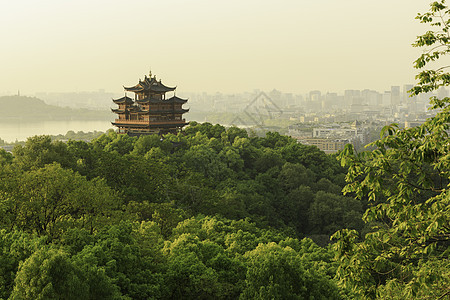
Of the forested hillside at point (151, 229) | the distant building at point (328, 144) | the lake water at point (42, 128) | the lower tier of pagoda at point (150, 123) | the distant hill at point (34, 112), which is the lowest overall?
the distant building at point (328, 144)

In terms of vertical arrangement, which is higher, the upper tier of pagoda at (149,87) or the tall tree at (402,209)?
the upper tier of pagoda at (149,87)

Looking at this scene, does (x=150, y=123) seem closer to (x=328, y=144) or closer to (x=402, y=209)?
(x=402, y=209)

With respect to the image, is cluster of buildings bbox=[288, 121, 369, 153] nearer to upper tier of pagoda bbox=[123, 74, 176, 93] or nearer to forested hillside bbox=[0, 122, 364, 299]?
upper tier of pagoda bbox=[123, 74, 176, 93]

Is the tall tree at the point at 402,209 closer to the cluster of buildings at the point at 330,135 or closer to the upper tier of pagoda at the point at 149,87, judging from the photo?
the upper tier of pagoda at the point at 149,87

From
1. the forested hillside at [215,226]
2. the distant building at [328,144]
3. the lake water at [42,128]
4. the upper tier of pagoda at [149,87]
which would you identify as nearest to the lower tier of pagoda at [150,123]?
the upper tier of pagoda at [149,87]

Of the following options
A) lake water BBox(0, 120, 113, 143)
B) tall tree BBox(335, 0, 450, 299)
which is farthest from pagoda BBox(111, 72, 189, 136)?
lake water BBox(0, 120, 113, 143)

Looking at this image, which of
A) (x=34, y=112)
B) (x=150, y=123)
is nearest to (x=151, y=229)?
(x=150, y=123)

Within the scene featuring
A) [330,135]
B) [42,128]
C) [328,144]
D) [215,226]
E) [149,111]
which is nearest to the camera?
[215,226]
